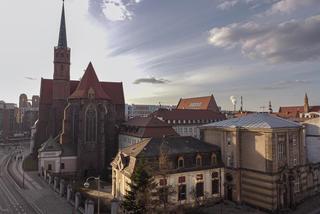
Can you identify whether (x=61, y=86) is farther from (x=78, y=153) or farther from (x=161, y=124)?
(x=161, y=124)

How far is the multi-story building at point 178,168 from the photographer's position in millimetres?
42062

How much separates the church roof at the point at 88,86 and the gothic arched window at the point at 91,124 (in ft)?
10.8

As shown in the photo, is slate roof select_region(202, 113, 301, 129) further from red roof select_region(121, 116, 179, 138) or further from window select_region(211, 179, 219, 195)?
red roof select_region(121, 116, 179, 138)

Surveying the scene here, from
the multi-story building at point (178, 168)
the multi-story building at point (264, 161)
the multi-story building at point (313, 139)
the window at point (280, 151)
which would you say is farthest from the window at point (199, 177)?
the multi-story building at point (313, 139)

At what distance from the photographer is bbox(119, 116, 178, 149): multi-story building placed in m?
69.9

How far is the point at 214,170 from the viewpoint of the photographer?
46.9 meters

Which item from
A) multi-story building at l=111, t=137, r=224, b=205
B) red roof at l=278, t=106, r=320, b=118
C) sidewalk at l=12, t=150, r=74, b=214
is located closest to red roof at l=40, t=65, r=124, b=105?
sidewalk at l=12, t=150, r=74, b=214

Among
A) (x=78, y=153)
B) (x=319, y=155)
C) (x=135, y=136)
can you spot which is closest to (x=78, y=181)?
(x=78, y=153)

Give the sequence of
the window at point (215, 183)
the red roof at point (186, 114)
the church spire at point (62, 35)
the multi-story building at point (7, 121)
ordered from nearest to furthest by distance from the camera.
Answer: the window at point (215, 183) < the church spire at point (62, 35) < the red roof at point (186, 114) < the multi-story building at point (7, 121)

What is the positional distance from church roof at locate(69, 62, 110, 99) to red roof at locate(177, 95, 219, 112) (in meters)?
52.6

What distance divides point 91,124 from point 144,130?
12.0 m

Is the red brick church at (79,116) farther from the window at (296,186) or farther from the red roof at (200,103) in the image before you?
the red roof at (200,103)

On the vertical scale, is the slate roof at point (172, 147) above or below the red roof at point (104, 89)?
below

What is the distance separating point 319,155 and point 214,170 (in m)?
23.2
